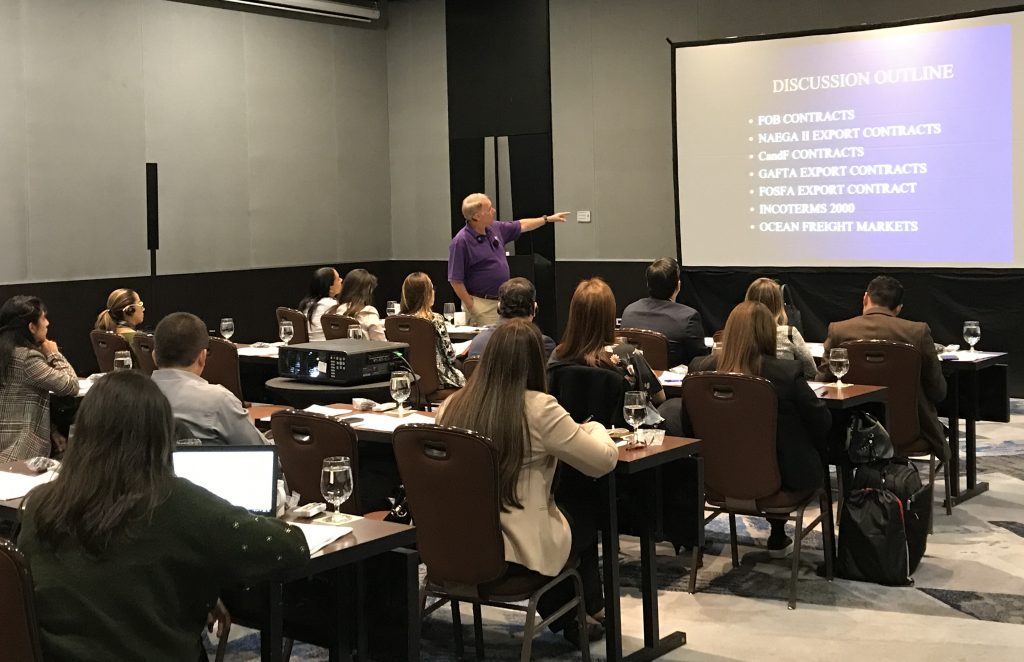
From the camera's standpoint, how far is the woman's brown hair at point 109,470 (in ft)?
7.75

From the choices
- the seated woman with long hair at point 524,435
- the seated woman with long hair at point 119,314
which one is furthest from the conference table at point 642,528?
the seated woman with long hair at point 119,314

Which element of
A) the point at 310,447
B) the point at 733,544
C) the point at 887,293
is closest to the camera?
the point at 310,447

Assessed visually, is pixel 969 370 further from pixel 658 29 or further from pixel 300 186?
pixel 300 186

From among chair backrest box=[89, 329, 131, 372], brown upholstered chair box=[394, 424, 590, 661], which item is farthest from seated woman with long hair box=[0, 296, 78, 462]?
brown upholstered chair box=[394, 424, 590, 661]

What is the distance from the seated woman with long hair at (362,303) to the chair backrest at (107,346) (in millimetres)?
1430

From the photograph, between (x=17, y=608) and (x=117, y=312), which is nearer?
(x=17, y=608)

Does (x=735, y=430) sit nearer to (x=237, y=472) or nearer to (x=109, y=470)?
(x=237, y=472)

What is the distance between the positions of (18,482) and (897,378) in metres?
4.02

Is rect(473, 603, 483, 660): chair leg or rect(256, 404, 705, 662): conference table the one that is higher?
rect(256, 404, 705, 662): conference table

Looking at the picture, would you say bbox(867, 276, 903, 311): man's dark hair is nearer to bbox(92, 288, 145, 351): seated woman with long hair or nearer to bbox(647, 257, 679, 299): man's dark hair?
bbox(647, 257, 679, 299): man's dark hair

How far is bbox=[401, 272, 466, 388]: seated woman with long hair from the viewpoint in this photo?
729 cm

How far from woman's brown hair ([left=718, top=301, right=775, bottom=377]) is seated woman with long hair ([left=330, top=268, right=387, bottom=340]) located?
329 cm

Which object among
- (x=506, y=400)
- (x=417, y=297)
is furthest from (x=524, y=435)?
(x=417, y=297)

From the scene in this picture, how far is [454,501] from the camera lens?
3.65m
